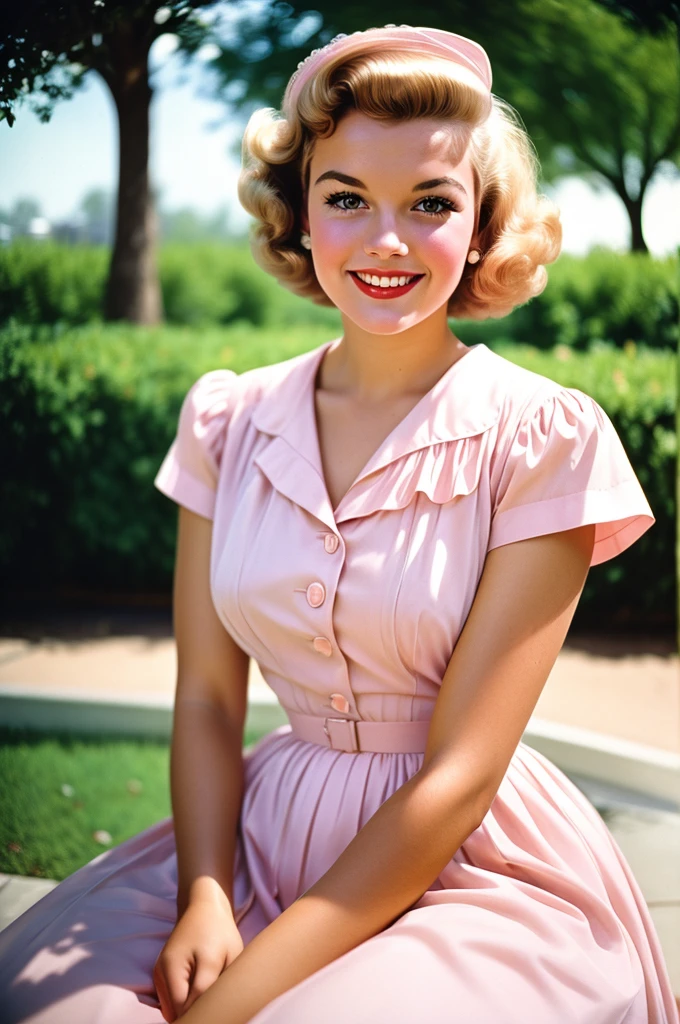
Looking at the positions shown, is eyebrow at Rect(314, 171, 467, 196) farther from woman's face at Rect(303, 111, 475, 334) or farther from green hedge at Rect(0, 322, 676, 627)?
green hedge at Rect(0, 322, 676, 627)

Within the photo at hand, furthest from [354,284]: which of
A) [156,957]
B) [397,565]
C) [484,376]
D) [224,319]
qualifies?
[224,319]

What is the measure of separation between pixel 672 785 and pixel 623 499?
5.97 ft

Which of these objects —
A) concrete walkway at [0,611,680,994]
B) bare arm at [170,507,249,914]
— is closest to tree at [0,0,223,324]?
bare arm at [170,507,249,914]

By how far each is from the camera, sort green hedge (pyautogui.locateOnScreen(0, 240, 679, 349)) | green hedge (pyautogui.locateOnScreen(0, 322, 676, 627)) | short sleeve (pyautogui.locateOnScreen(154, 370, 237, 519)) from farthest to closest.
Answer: green hedge (pyautogui.locateOnScreen(0, 240, 679, 349)) → green hedge (pyautogui.locateOnScreen(0, 322, 676, 627)) → short sleeve (pyautogui.locateOnScreen(154, 370, 237, 519))

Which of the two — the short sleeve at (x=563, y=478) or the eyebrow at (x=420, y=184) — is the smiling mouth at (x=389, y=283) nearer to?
the eyebrow at (x=420, y=184)

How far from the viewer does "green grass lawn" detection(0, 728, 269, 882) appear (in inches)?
99.9

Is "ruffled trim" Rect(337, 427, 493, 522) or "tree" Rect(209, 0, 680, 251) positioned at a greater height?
"tree" Rect(209, 0, 680, 251)

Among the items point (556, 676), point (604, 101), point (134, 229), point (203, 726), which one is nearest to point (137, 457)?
point (134, 229)

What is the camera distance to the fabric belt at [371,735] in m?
1.81

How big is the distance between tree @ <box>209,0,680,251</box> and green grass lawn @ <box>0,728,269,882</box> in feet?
7.79

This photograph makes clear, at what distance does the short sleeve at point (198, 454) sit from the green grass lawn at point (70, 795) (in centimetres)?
89

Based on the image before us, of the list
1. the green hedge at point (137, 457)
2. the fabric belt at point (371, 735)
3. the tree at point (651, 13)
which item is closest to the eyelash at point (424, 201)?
the fabric belt at point (371, 735)

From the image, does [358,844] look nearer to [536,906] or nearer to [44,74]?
[536,906]

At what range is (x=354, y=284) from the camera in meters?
1.80
